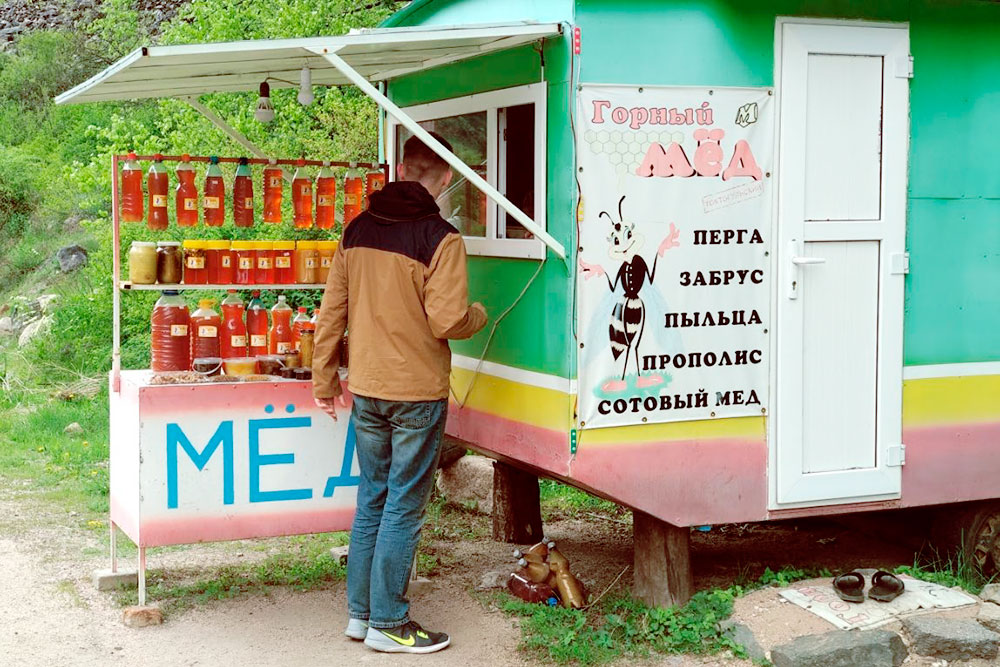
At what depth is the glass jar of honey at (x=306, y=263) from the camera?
20.5ft

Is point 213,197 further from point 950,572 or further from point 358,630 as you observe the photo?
point 950,572

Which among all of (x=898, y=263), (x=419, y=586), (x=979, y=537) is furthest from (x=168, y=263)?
(x=979, y=537)

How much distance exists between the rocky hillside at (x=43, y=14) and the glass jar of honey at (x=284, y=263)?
19146 mm

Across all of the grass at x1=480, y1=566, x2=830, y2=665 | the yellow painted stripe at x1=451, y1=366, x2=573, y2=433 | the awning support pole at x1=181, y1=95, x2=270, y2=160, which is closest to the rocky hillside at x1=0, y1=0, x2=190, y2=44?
the awning support pole at x1=181, y1=95, x2=270, y2=160

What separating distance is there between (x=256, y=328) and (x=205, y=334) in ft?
0.98

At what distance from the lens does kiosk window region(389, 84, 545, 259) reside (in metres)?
5.49

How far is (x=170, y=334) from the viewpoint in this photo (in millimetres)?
6027

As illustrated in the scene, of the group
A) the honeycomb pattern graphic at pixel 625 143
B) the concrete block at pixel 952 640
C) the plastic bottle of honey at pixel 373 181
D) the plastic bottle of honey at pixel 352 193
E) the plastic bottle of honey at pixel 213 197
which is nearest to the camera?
the concrete block at pixel 952 640

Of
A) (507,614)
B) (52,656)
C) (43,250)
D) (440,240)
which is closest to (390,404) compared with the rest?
(440,240)

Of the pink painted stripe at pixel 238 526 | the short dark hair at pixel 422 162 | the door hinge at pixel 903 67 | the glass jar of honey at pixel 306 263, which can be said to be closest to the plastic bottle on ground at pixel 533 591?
the pink painted stripe at pixel 238 526

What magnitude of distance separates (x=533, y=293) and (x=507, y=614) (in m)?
1.58

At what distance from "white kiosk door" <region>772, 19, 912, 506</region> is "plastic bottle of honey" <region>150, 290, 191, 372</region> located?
2.82 meters

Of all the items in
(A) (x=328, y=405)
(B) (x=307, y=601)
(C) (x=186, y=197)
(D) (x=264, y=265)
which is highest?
(C) (x=186, y=197)

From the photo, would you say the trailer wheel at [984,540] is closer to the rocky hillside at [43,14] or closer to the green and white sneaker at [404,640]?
the green and white sneaker at [404,640]
